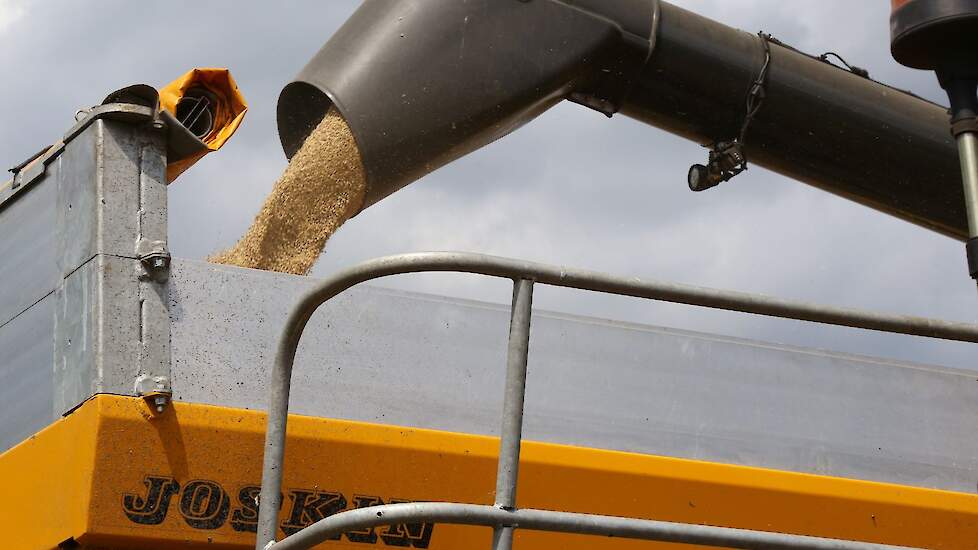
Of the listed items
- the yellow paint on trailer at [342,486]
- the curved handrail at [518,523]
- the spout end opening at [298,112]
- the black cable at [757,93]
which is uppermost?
the black cable at [757,93]

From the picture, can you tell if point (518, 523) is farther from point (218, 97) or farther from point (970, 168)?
point (218, 97)

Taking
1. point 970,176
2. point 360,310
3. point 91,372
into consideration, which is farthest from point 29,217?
point 970,176

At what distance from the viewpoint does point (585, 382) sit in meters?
2.88

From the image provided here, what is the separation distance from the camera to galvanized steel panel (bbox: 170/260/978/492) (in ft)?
8.98

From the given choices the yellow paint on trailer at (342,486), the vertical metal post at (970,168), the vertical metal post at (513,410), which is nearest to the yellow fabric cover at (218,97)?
the yellow paint on trailer at (342,486)

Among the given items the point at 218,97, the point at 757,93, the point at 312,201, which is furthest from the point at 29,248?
the point at 757,93

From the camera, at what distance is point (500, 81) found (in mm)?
3896

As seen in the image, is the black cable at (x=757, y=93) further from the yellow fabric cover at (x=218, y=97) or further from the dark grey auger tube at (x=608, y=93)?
the yellow fabric cover at (x=218, y=97)

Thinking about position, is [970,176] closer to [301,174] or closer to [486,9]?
[486,9]

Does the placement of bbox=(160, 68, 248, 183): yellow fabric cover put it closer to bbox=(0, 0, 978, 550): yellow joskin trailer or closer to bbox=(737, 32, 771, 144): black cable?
bbox=(0, 0, 978, 550): yellow joskin trailer

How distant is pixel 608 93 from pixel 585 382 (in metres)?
1.68

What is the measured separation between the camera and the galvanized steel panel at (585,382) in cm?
274

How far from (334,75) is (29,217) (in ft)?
3.42

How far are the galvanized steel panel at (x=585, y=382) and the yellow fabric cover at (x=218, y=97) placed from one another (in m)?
0.50
